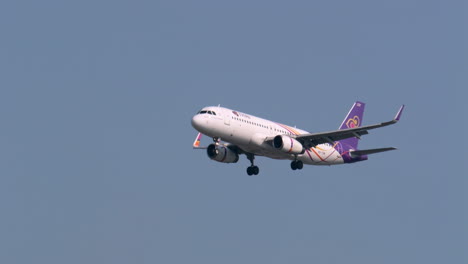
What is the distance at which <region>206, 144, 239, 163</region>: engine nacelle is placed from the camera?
83000mm

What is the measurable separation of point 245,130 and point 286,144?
3.87 metres

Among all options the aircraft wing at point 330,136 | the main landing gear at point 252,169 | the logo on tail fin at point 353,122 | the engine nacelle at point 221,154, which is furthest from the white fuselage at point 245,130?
the logo on tail fin at point 353,122

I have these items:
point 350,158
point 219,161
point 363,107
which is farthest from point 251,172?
point 363,107

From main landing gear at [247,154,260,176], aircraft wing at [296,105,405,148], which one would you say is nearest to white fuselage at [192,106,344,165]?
aircraft wing at [296,105,405,148]

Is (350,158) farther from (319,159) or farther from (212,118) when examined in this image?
(212,118)

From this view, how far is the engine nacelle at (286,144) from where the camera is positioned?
7956cm

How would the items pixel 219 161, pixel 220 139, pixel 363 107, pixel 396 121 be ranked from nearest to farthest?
pixel 396 121 → pixel 220 139 → pixel 219 161 → pixel 363 107

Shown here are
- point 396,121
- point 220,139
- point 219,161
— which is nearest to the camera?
point 396,121

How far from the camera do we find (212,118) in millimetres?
76812

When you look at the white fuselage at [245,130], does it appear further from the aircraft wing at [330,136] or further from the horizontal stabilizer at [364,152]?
the horizontal stabilizer at [364,152]

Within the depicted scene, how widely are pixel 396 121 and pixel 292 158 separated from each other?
13184 mm

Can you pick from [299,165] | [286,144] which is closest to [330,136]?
[299,165]

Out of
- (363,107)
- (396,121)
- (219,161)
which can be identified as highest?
(363,107)

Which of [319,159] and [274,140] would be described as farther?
[319,159]
